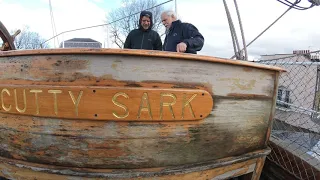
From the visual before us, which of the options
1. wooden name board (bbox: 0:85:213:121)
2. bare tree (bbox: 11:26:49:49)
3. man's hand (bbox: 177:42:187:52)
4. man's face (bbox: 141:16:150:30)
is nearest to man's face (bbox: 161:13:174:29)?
man's face (bbox: 141:16:150:30)

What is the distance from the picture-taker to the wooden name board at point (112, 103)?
170cm

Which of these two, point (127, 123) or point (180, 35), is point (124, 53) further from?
point (180, 35)

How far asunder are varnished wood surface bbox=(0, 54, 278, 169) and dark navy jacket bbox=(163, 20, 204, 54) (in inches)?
29.4

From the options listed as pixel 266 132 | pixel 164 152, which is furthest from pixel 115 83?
pixel 266 132

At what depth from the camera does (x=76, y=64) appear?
5.69 feet

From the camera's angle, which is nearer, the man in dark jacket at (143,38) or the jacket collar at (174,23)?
the jacket collar at (174,23)

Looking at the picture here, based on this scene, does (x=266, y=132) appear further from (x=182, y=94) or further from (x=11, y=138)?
(x=11, y=138)

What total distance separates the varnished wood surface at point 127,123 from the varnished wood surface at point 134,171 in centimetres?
4

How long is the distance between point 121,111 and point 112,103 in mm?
76

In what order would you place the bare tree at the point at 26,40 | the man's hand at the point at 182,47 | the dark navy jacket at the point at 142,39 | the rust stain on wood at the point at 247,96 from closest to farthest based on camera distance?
1. the rust stain on wood at the point at 247,96
2. the man's hand at the point at 182,47
3. the dark navy jacket at the point at 142,39
4. the bare tree at the point at 26,40

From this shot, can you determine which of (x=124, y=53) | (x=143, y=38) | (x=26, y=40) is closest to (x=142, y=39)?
(x=143, y=38)

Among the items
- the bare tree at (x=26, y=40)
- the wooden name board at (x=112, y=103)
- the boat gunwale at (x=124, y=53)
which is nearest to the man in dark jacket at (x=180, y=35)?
the boat gunwale at (x=124, y=53)

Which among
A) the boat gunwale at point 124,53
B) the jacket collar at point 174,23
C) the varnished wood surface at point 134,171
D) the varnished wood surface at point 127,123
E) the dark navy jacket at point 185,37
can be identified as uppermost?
the jacket collar at point 174,23

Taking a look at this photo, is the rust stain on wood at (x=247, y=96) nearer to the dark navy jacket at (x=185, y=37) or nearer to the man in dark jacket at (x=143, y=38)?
the dark navy jacket at (x=185, y=37)
